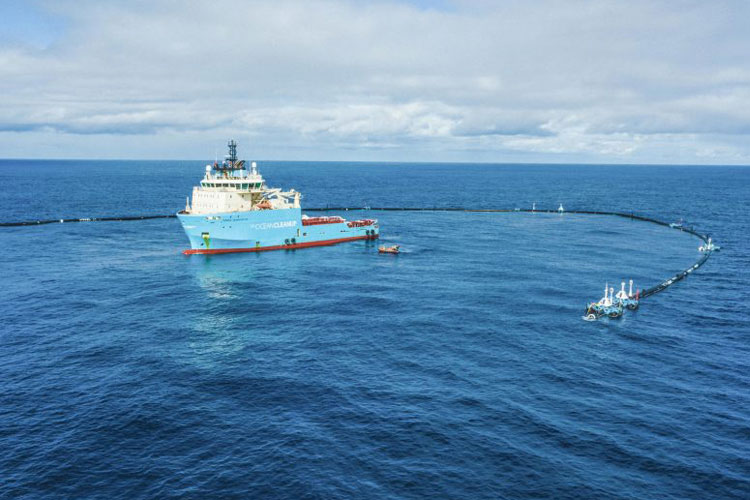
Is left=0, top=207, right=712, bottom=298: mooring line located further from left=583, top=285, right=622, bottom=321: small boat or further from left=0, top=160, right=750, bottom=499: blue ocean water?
left=583, top=285, right=622, bottom=321: small boat

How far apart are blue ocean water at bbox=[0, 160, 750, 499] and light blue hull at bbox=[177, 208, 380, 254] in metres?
7.93

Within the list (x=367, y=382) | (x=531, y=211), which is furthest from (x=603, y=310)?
(x=531, y=211)

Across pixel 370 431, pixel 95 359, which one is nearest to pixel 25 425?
pixel 95 359

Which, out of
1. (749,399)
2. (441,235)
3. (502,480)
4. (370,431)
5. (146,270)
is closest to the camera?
(502,480)

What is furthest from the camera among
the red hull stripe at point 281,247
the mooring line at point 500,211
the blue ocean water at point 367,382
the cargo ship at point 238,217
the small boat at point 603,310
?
the red hull stripe at point 281,247

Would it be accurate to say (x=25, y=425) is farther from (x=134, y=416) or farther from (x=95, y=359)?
(x=95, y=359)

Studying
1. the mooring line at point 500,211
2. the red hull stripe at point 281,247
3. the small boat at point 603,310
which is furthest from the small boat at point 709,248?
the red hull stripe at point 281,247

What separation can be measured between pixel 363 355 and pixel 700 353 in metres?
38.6

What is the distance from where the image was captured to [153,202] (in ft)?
649

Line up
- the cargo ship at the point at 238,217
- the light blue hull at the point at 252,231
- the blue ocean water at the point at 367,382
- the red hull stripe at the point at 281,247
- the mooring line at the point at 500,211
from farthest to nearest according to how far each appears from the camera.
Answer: the red hull stripe at the point at 281,247 < the cargo ship at the point at 238,217 < the light blue hull at the point at 252,231 < the mooring line at the point at 500,211 < the blue ocean water at the point at 367,382

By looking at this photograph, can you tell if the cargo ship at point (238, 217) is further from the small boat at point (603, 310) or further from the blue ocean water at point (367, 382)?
the small boat at point (603, 310)

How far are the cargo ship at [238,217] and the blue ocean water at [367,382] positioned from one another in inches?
346

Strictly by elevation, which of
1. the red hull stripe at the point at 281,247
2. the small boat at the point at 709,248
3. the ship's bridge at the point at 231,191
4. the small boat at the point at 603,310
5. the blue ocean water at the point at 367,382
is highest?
the ship's bridge at the point at 231,191

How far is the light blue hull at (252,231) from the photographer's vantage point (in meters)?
99.0
